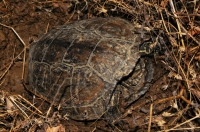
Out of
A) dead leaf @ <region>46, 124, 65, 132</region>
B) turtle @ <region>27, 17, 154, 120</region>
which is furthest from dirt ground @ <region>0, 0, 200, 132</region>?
turtle @ <region>27, 17, 154, 120</region>

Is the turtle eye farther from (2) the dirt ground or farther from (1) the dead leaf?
(1) the dead leaf

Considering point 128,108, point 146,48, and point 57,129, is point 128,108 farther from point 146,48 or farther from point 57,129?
point 57,129

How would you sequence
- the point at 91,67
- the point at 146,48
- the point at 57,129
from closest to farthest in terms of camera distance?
the point at 91,67 → the point at 57,129 → the point at 146,48

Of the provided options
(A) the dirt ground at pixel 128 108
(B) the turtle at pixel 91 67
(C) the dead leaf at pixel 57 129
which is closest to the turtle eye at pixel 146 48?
(B) the turtle at pixel 91 67

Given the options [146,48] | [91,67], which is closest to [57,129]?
[91,67]

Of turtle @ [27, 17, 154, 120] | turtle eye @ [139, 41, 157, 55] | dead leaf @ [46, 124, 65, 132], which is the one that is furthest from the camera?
turtle eye @ [139, 41, 157, 55]

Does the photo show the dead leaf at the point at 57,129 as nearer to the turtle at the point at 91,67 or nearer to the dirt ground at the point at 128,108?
the dirt ground at the point at 128,108

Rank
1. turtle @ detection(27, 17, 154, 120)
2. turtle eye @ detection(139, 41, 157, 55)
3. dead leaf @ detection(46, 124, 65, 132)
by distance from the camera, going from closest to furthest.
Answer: turtle @ detection(27, 17, 154, 120) → dead leaf @ detection(46, 124, 65, 132) → turtle eye @ detection(139, 41, 157, 55)
